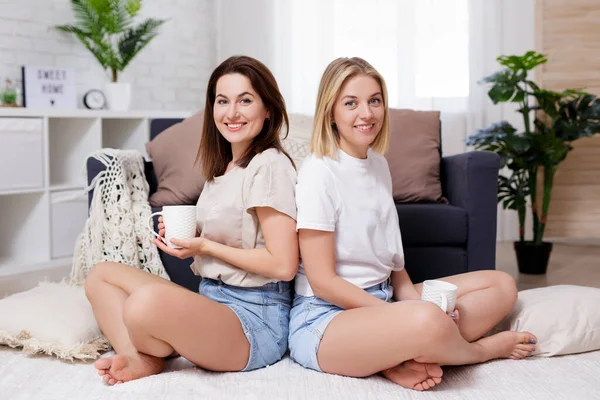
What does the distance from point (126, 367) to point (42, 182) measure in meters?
2.15

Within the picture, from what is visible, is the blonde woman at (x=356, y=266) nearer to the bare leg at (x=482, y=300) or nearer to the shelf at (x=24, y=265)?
the bare leg at (x=482, y=300)

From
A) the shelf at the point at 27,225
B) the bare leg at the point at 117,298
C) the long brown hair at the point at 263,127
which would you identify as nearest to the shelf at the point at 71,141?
the shelf at the point at 27,225

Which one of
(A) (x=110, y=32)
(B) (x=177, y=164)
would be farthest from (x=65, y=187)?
(B) (x=177, y=164)

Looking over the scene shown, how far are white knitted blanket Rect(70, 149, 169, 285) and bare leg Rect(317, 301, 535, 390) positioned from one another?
39.5 inches

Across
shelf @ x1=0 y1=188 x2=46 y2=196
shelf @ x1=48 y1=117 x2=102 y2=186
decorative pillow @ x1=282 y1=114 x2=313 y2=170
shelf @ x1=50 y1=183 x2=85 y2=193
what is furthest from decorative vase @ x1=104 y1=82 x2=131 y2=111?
decorative pillow @ x1=282 y1=114 x2=313 y2=170

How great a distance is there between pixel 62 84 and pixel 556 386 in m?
3.17

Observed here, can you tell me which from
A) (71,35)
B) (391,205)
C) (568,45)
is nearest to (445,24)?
(568,45)

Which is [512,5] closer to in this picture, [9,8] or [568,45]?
[568,45]

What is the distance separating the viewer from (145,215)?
103 inches

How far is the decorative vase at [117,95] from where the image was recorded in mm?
4195

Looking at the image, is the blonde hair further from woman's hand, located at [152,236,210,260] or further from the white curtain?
the white curtain

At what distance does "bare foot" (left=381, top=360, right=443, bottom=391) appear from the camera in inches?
66.7

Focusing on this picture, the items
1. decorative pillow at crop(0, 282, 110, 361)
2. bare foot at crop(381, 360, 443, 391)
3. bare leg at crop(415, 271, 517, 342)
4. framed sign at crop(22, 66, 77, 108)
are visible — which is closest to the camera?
bare foot at crop(381, 360, 443, 391)

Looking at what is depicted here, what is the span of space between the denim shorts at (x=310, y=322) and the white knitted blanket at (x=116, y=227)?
872 millimetres
